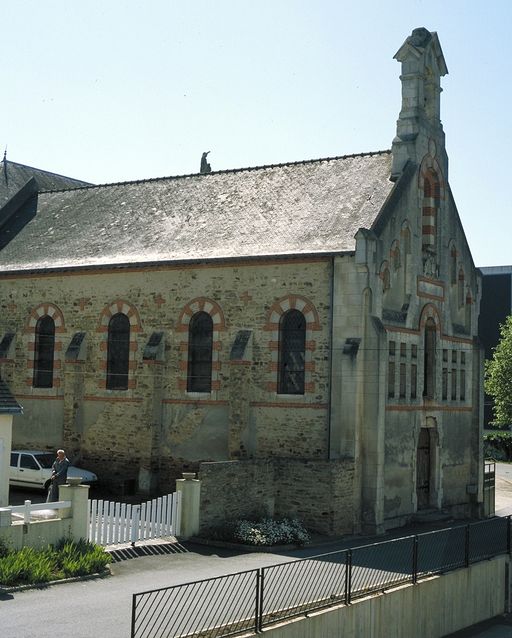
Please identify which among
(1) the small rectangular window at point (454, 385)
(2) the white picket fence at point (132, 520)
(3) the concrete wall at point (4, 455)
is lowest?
(2) the white picket fence at point (132, 520)

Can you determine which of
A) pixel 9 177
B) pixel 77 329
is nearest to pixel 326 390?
pixel 77 329

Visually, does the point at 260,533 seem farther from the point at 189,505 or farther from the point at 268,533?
the point at 189,505

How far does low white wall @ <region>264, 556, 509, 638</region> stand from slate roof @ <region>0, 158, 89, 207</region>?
888 inches

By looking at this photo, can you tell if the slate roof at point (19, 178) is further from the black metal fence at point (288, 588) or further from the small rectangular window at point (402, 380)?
the black metal fence at point (288, 588)

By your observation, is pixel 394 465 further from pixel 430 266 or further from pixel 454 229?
pixel 454 229

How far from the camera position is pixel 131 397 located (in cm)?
2778

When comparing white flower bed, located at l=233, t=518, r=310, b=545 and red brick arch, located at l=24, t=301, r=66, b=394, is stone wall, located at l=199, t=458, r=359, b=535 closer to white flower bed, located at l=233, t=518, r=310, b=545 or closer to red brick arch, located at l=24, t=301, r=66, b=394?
white flower bed, located at l=233, t=518, r=310, b=545

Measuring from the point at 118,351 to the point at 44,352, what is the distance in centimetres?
291

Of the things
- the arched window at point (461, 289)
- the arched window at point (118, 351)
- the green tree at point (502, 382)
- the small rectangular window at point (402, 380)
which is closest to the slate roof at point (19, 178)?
the arched window at point (118, 351)

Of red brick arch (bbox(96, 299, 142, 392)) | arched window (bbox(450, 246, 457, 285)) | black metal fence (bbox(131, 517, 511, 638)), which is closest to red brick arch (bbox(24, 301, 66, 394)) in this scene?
red brick arch (bbox(96, 299, 142, 392))

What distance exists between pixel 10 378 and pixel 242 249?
9.31m

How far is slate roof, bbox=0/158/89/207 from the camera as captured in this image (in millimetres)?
35156

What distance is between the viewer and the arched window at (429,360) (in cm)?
2867

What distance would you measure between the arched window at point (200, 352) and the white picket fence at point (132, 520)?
6357mm
